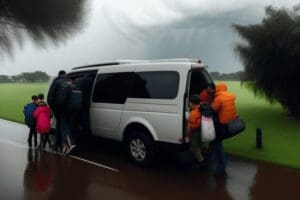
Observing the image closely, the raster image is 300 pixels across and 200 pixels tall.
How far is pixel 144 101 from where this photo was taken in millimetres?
9375

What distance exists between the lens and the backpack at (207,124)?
848cm

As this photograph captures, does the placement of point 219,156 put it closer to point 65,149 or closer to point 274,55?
point 65,149

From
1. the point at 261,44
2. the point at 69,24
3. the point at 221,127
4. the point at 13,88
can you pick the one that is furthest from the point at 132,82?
the point at 13,88

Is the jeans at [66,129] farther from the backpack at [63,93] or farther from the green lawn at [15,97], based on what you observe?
the green lawn at [15,97]

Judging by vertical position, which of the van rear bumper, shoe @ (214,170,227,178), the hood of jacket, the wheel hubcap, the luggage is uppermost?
the hood of jacket

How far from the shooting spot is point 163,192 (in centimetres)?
761

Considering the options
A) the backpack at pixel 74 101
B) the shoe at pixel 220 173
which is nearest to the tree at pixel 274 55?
the shoe at pixel 220 173


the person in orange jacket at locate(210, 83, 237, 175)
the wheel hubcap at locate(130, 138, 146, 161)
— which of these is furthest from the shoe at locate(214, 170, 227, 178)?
the wheel hubcap at locate(130, 138, 146, 161)

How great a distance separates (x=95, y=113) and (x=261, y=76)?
29.1 ft

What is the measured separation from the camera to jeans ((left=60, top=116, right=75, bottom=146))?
1065 cm

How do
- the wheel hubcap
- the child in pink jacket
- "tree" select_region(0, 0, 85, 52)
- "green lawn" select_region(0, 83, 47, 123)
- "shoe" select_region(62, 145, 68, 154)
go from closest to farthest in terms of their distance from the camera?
the wheel hubcap → "shoe" select_region(62, 145, 68, 154) → the child in pink jacket → "green lawn" select_region(0, 83, 47, 123) → "tree" select_region(0, 0, 85, 52)

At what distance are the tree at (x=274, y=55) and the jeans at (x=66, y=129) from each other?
883 cm

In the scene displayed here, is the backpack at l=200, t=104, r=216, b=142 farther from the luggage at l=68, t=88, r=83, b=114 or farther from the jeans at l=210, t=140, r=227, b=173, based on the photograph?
the luggage at l=68, t=88, r=83, b=114

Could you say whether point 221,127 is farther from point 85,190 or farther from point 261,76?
point 261,76
